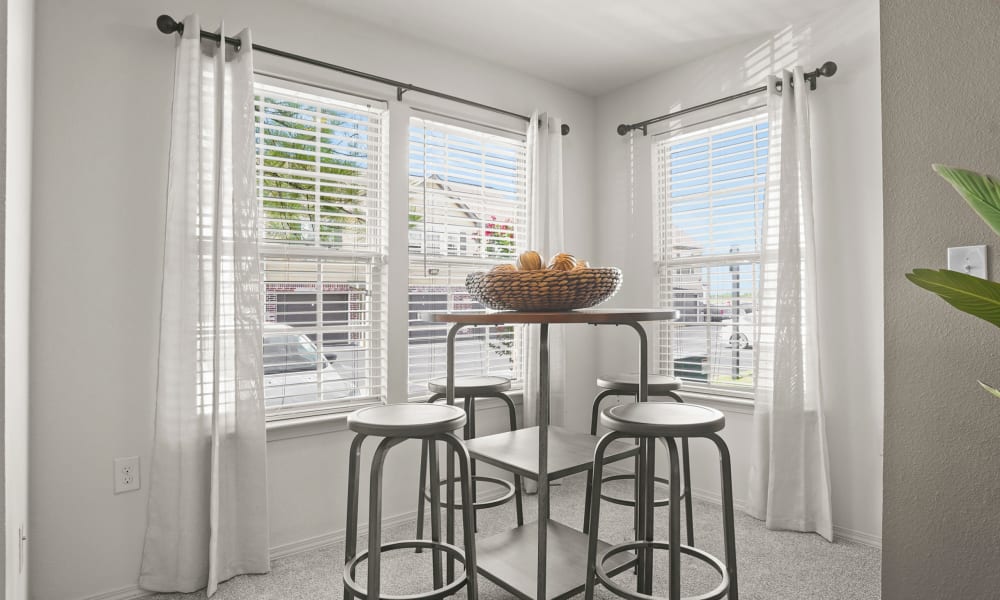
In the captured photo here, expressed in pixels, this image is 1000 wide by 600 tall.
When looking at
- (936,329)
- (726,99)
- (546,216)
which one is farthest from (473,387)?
(726,99)

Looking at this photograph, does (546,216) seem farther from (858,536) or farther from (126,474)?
(126,474)

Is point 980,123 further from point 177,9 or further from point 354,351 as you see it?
point 177,9

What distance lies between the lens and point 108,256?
6.93 ft

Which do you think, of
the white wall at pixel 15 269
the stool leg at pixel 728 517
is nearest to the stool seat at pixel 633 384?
the stool leg at pixel 728 517

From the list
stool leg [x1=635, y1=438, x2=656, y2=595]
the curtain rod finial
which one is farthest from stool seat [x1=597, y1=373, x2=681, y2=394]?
the curtain rod finial

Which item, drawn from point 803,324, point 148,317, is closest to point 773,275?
point 803,324

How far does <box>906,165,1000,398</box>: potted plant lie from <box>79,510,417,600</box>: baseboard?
220 centimetres

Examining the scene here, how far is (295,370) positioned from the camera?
8.45 ft

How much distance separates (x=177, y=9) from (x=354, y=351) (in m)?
1.62

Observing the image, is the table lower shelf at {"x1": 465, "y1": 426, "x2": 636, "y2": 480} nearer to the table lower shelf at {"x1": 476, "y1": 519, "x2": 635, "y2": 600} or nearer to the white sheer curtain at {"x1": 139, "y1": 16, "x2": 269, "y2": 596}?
the table lower shelf at {"x1": 476, "y1": 519, "x2": 635, "y2": 600}

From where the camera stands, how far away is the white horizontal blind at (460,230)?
2.99m

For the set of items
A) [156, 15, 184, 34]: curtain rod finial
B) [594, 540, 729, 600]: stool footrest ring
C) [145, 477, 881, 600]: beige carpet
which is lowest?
[145, 477, 881, 600]: beige carpet

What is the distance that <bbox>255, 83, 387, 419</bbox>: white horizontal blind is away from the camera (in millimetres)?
2514

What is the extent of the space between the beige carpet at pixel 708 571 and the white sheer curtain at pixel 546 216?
732 mm
